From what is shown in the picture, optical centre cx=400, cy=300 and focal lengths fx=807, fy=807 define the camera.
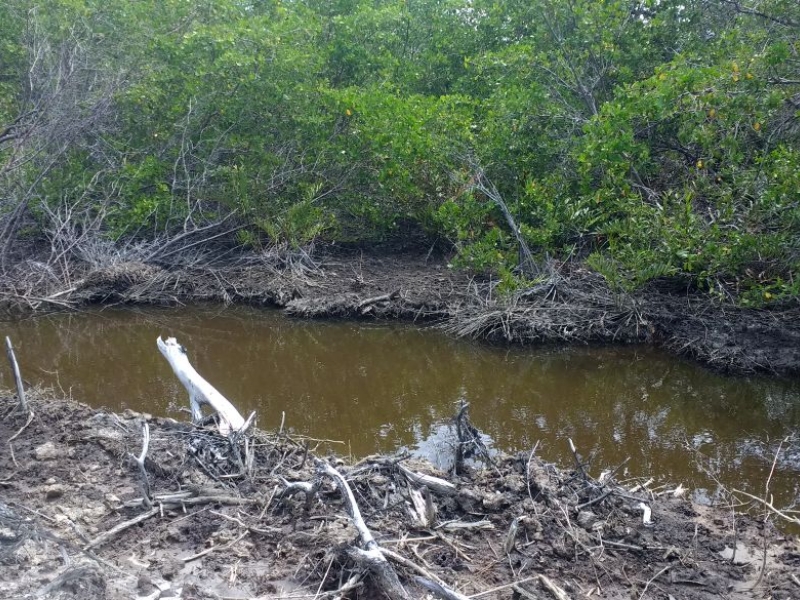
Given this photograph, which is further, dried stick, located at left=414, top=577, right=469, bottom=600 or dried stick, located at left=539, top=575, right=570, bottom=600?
dried stick, located at left=539, top=575, right=570, bottom=600

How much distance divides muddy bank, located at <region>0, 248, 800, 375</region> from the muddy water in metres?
0.23

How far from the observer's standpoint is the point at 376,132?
1112 centimetres

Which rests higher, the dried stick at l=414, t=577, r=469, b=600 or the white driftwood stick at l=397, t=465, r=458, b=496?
the dried stick at l=414, t=577, r=469, b=600

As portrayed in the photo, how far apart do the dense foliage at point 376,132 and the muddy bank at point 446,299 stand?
37cm

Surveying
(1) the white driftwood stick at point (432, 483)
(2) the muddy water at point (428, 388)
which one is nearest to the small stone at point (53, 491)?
(1) the white driftwood stick at point (432, 483)

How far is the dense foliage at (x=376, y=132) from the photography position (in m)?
8.85

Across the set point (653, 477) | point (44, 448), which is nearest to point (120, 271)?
point (44, 448)

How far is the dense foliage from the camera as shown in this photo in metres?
8.85

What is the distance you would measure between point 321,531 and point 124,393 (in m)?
4.31

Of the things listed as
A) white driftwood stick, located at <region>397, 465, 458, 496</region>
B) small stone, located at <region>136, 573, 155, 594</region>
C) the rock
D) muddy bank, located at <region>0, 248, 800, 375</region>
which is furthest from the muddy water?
small stone, located at <region>136, 573, 155, 594</region>

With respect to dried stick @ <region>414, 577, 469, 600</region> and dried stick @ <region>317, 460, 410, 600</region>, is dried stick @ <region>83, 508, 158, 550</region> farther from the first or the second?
dried stick @ <region>414, 577, 469, 600</region>

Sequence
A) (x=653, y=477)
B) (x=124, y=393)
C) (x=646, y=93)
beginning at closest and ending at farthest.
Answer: (x=653, y=477)
(x=124, y=393)
(x=646, y=93)

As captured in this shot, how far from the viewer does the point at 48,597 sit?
11.2 feet

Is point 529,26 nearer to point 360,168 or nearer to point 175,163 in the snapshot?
point 360,168
